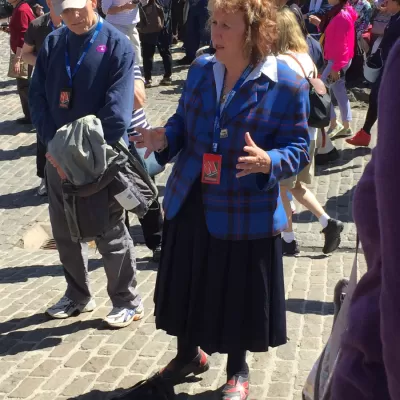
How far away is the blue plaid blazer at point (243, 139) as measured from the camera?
3254 millimetres

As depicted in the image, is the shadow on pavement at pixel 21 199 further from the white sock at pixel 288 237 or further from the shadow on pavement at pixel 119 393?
the shadow on pavement at pixel 119 393

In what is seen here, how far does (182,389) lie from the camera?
390 cm

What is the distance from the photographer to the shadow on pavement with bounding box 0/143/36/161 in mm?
9000

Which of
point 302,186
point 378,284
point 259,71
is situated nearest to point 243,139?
point 259,71

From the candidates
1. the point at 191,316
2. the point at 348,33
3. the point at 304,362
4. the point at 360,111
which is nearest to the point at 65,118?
the point at 191,316

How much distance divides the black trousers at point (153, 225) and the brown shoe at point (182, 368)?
2010 millimetres

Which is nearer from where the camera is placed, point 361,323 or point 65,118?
point 361,323

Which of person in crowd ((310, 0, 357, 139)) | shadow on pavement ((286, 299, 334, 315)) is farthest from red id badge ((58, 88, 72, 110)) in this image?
person in crowd ((310, 0, 357, 139))

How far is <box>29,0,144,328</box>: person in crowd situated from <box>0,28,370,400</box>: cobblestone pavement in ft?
0.94

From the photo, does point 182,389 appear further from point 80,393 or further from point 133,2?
point 133,2

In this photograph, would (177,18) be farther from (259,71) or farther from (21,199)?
(259,71)

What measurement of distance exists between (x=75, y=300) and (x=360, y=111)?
22.0 feet

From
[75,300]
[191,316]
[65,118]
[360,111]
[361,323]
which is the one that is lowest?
[360,111]

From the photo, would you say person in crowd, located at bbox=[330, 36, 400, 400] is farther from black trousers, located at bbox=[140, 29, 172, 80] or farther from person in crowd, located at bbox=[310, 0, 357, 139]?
black trousers, located at bbox=[140, 29, 172, 80]
